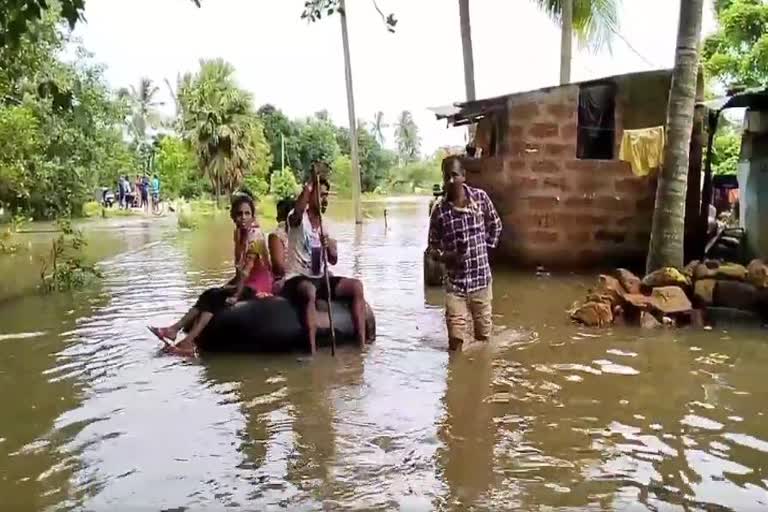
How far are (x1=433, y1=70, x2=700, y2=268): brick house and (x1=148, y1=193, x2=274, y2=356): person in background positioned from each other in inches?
299

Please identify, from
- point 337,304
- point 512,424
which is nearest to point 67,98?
point 512,424

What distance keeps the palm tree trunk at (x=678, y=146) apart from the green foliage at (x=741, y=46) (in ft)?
30.9

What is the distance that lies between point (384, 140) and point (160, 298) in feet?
254

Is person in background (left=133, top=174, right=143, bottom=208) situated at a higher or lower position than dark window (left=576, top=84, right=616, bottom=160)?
lower

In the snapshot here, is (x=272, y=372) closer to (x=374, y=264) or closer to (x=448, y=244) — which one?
(x=448, y=244)

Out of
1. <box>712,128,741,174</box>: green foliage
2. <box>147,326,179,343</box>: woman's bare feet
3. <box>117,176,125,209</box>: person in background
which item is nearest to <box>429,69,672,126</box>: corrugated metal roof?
<box>147,326,179,343</box>: woman's bare feet

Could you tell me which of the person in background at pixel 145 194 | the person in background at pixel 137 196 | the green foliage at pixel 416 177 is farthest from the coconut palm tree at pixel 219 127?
the green foliage at pixel 416 177

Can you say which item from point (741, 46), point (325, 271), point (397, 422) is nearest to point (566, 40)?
point (741, 46)

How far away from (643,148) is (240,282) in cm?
894

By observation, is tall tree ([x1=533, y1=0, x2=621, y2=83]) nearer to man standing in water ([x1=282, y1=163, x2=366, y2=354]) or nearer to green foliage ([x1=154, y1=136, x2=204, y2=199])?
man standing in water ([x1=282, y1=163, x2=366, y2=354])

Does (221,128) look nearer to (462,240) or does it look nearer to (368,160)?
(368,160)

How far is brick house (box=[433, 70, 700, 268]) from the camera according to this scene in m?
15.6

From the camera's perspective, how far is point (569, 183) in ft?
51.5

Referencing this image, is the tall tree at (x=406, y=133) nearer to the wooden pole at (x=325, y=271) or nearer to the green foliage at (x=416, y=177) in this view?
the green foliage at (x=416, y=177)
